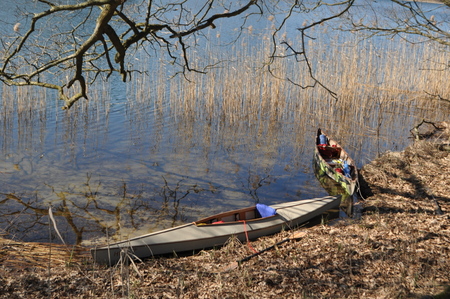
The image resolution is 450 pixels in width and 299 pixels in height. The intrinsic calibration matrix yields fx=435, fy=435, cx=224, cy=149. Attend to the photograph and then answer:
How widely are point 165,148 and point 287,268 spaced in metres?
6.45

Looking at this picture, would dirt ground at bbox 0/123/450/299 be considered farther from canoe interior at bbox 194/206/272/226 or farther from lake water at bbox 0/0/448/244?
lake water at bbox 0/0/448/244

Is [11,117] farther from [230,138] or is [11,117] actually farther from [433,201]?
[433,201]

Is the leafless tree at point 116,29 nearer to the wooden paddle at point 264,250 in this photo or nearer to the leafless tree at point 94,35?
the leafless tree at point 94,35

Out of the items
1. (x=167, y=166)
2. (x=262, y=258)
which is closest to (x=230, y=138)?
(x=167, y=166)

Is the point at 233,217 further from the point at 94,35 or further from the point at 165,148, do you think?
the point at 165,148

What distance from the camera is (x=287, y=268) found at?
4270mm

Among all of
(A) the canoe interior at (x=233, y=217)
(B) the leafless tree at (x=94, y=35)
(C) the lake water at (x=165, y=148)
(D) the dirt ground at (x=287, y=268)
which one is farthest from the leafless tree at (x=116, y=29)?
(A) the canoe interior at (x=233, y=217)

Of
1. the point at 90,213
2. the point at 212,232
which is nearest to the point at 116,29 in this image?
the point at 90,213

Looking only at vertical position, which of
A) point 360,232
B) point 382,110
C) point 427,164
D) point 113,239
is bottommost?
point 113,239

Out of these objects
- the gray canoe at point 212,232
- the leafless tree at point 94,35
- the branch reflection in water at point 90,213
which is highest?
the leafless tree at point 94,35

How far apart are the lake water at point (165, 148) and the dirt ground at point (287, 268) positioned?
111 centimetres

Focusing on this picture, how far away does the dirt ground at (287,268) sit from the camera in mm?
3682

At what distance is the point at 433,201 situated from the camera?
6.41 meters

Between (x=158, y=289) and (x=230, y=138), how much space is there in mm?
7457
